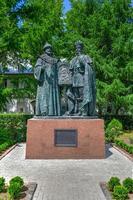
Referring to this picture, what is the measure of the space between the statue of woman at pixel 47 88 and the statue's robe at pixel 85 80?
0.75m

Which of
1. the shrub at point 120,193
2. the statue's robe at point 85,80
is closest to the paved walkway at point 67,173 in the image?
the shrub at point 120,193

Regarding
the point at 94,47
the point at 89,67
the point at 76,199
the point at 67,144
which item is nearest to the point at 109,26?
the point at 94,47

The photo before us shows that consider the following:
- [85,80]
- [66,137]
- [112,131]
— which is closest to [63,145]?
[66,137]

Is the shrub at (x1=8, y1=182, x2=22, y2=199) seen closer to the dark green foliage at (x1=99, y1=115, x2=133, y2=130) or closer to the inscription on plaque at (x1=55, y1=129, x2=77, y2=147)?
the inscription on plaque at (x1=55, y1=129, x2=77, y2=147)

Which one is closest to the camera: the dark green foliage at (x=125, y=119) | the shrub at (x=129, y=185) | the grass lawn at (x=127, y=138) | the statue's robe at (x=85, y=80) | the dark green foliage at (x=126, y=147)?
the shrub at (x=129, y=185)

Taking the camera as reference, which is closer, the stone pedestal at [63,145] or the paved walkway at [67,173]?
the paved walkway at [67,173]

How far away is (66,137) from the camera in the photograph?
468 inches

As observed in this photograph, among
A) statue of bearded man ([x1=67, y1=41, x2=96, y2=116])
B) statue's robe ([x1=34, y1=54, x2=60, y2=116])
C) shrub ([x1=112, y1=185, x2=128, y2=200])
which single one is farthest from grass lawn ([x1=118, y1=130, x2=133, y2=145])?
shrub ([x1=112, y1=185, x2=128, y2=200])

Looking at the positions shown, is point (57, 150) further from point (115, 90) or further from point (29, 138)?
point (115, 90)

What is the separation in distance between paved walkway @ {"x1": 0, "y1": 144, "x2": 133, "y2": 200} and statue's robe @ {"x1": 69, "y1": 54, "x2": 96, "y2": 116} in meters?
2.03

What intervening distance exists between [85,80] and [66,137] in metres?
2.23

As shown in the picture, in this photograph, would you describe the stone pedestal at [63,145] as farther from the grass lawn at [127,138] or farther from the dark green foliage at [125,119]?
the dark green foliage at [125,119]

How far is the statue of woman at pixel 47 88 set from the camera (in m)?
12.2

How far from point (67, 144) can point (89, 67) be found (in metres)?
2.99
